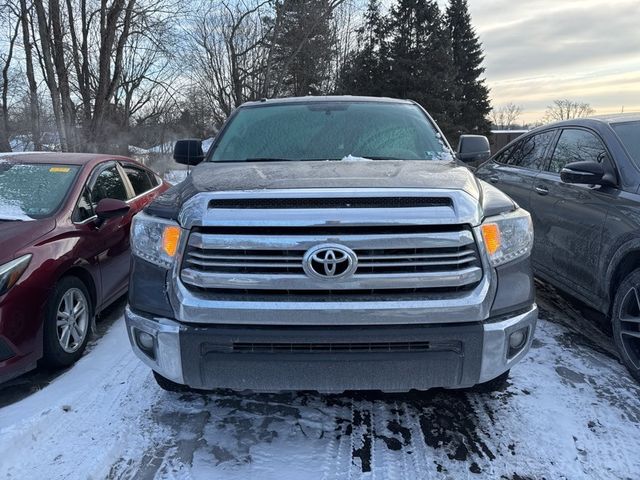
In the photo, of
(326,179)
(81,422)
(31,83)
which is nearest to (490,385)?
(326,179)

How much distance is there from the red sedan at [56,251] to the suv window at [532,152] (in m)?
4.04

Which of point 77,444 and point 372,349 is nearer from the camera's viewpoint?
point 372,349

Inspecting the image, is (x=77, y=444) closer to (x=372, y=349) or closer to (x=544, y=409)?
(x=372, y=349)

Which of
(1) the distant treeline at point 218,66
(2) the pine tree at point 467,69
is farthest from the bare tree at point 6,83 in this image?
(2) the pine tree at point 467,69

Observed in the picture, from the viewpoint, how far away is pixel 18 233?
3.37 m

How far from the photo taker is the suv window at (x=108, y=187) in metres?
4.45

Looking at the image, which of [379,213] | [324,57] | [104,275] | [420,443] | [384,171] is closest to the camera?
[379,213]

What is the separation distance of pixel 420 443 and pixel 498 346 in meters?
0.74

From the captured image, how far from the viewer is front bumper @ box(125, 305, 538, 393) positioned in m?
2.24

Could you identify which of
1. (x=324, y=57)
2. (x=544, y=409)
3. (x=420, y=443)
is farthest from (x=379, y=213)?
(x=324, y=57)

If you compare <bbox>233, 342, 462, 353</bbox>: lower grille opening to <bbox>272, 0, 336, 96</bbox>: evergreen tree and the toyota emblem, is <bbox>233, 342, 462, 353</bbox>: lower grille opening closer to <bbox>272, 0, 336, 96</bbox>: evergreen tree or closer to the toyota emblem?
the toyota emblem

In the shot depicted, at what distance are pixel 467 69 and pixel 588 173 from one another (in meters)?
41.4

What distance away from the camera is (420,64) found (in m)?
32.7

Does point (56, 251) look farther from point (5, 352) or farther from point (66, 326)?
point (5, 352)
